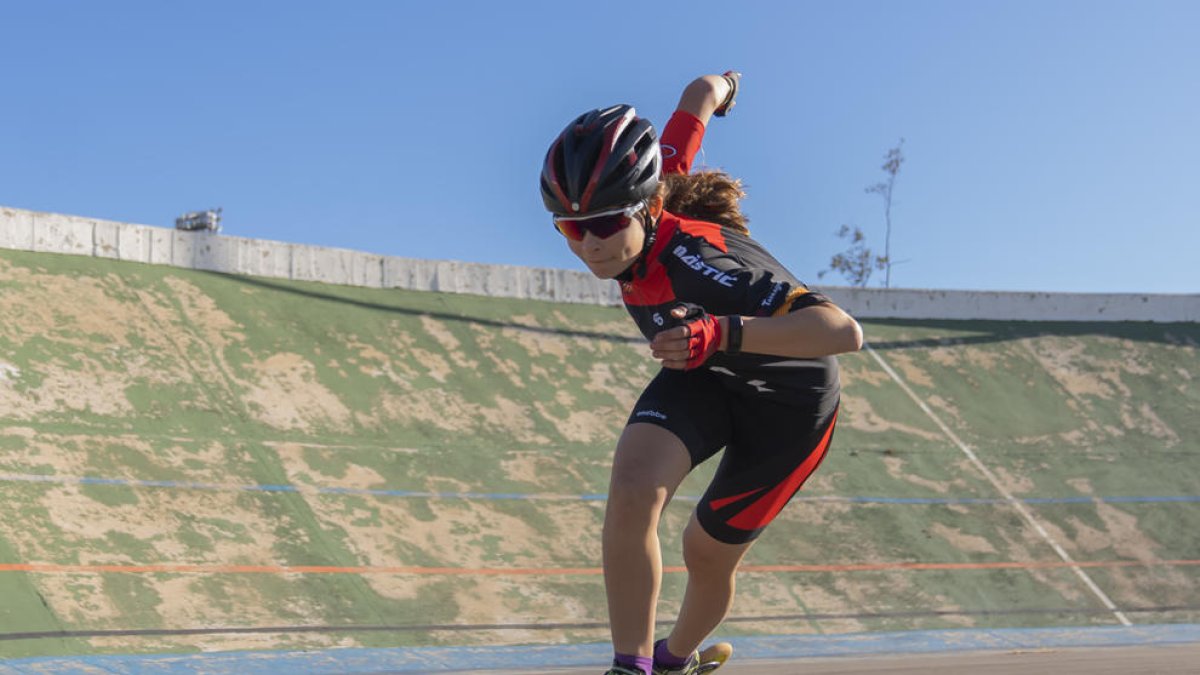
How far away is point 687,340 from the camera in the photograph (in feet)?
9.32

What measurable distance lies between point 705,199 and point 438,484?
5103 millimetres

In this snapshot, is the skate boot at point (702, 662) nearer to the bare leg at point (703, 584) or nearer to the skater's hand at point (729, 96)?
the bare leg at point (703, 584)

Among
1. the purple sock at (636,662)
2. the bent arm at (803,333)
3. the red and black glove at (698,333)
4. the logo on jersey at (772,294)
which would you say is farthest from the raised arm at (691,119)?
the purple sock at (636,662)

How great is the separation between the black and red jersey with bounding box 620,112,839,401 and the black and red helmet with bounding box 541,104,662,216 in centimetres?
19

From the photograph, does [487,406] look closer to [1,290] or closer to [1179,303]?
[1,290]

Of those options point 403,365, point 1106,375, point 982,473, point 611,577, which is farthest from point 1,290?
point 1106,375

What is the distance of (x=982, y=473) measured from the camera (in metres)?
10.8

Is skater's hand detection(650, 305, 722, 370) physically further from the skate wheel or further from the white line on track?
the white line on track

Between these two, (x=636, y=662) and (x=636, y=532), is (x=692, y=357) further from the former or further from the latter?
(x=636, y=662)

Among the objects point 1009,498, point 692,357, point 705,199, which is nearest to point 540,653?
point 705,199

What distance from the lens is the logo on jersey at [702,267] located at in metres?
3.27

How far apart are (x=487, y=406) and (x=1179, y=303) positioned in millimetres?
10373

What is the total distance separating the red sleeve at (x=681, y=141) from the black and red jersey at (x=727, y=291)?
0.90ft

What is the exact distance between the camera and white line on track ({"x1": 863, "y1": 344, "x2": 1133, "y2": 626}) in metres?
8.60
